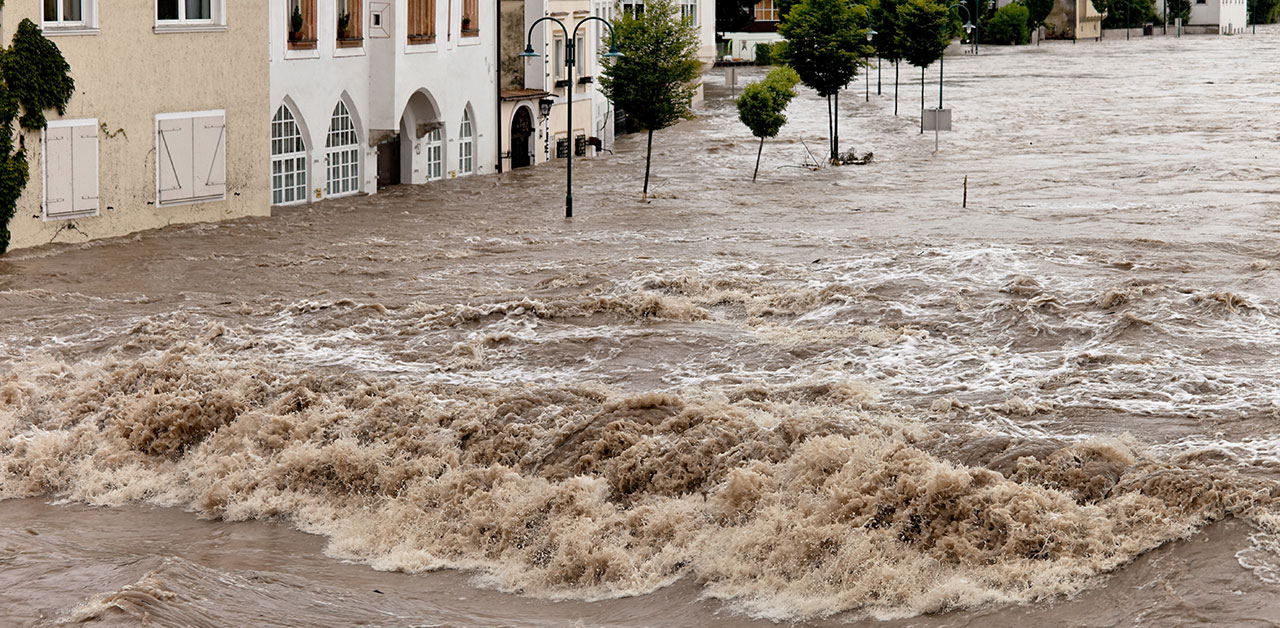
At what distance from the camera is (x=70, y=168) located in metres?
29.5

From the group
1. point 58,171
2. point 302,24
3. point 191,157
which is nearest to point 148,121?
point 191,157

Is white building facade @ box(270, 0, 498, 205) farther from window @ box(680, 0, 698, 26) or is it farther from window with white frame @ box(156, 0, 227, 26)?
window @ box(680, 0, 698, 26)

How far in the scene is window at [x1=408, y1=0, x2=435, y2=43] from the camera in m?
39.7

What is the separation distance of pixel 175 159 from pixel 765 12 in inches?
3047

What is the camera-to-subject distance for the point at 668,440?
16.8 m

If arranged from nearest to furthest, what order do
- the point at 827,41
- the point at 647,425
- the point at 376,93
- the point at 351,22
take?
the point at 647,425 < the point at 351,22 < the point at 376,93 < the point at 827,41

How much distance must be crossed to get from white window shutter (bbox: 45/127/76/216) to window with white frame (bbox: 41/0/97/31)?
1973 millimetres

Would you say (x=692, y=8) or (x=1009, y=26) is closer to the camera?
(x=692, y=8)

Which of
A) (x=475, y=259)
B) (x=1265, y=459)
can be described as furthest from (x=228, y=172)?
(x=1265, y=459)

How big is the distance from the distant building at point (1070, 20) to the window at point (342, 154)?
9833 centimetres

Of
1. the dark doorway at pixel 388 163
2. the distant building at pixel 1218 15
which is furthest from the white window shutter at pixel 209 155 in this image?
the distant building at pixel 1218 15

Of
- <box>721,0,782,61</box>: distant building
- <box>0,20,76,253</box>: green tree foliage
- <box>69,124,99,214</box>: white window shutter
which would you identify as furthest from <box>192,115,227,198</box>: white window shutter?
<box>721,0,782,61</box>: distant building

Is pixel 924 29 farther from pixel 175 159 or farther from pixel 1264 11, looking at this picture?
pixel 1264 11

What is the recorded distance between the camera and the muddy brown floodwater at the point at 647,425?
1331 centimetres
